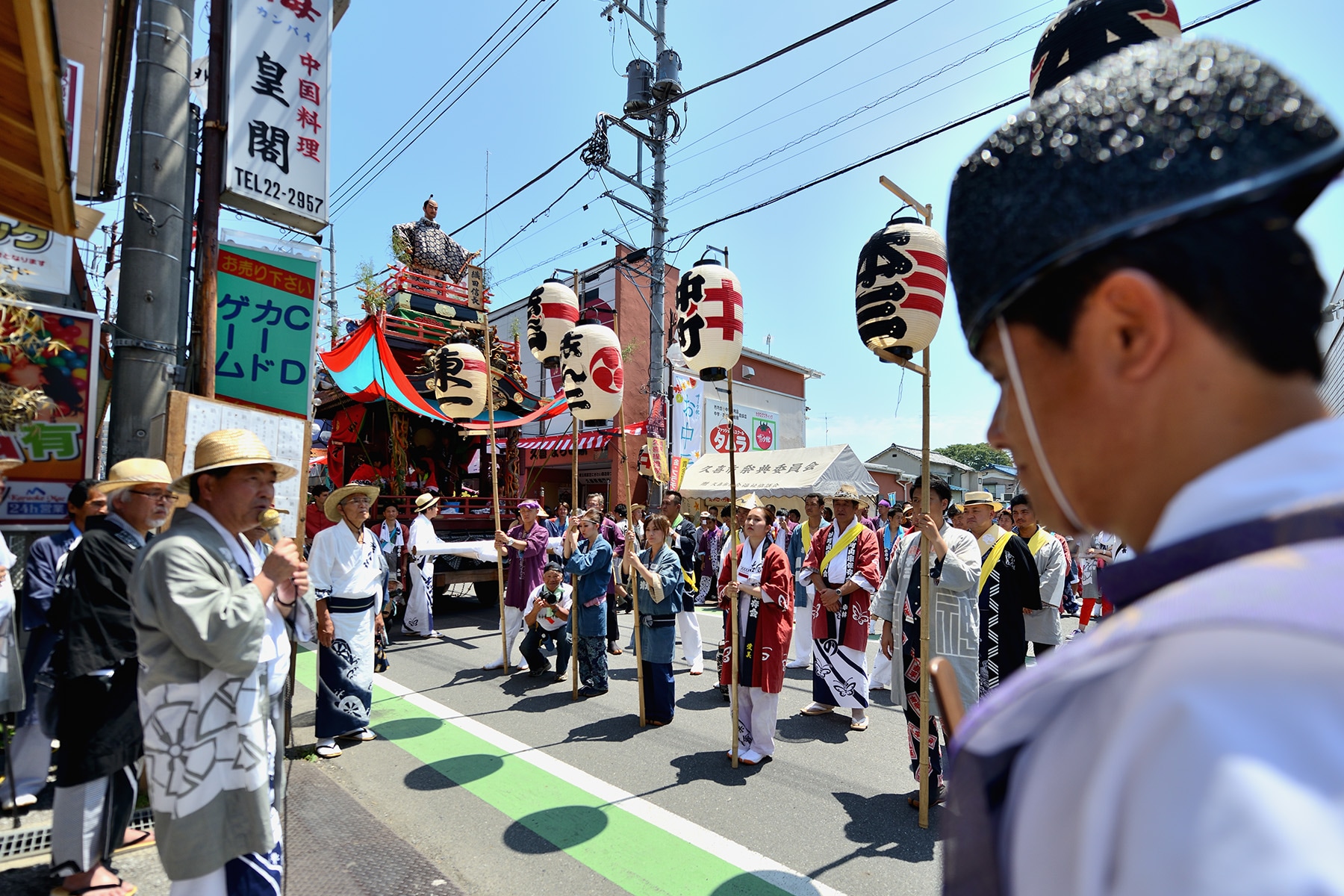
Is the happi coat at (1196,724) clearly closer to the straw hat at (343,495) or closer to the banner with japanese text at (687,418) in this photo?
the straw hat at (343,495)

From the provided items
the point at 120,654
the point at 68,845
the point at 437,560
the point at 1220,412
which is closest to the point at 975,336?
the point at 1220,412

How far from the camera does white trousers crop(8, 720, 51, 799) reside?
3670mm

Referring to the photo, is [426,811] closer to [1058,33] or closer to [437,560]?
[1058,33]

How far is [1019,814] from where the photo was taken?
54cm

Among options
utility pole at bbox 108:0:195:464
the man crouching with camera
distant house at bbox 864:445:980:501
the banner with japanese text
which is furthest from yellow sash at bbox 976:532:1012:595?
distant house at bbox 864:445:980:501

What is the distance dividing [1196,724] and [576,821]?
3.99 meters

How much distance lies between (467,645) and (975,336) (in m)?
8.45

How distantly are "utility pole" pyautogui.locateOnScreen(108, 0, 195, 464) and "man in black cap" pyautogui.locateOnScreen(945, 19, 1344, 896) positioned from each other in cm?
418

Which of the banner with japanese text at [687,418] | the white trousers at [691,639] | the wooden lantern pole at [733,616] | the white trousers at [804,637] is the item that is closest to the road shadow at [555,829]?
the wooden lantern pole at [733,616]

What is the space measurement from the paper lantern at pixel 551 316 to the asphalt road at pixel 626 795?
11.2ft

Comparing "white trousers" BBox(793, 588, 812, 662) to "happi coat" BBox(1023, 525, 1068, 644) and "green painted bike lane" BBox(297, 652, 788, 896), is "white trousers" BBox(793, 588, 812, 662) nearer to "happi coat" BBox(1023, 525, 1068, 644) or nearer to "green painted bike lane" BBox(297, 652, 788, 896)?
"happi coat" BBox(1023, 525, 1068, 644)

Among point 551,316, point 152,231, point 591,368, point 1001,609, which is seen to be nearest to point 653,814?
point 1001,609

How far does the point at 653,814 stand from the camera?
12.6 ft

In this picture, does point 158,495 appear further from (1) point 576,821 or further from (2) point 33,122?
(1) point 576,821
